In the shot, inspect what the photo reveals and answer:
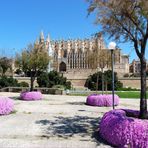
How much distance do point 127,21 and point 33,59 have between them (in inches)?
694

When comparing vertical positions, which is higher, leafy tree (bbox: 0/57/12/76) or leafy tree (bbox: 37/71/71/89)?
leafy tree (bbox: 0/57/12/76)

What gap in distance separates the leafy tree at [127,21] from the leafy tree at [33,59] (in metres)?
16.3

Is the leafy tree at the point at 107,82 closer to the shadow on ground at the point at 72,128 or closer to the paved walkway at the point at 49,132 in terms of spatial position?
the shadow on ground at the point at 72,128

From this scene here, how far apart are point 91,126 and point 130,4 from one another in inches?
192

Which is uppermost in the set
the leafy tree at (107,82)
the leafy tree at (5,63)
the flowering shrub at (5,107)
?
the leafy tree at (5,63)

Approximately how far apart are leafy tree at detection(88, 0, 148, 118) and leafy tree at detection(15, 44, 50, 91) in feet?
53.4

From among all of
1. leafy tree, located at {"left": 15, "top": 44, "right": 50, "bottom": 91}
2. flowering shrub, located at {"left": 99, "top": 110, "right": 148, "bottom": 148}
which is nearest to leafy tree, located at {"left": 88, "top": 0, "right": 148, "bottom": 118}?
flowering shrub, located at {"left": 99, "top": 110, "right": 148, "bottom": 148}

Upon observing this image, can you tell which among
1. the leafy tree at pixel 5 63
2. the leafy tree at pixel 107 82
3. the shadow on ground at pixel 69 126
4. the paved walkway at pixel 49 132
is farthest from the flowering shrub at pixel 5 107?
the leafy tree at pixel 5 63

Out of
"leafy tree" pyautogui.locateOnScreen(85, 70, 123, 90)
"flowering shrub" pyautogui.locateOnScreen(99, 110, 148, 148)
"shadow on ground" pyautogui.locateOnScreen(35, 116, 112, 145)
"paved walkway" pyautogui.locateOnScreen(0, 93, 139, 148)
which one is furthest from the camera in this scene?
"leafy tree" pyautogui.locateOnScreen(85, 70, 123, 90)

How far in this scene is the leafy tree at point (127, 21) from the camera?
12.5 meters

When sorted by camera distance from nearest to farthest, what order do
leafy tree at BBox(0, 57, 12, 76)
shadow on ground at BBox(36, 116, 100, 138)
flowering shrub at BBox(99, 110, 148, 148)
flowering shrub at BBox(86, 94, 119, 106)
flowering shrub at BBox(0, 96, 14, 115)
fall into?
flowering shrub at BBox(99, 110, 148, 148), shadow on ground at BBox(36, 116, 100, 138), flowering shrub at BBox(0, 96, 14, 115), flowering shrub at BBox(86, 94, 119, 106), leafy tree at BBox(0, 57, 12, 76)

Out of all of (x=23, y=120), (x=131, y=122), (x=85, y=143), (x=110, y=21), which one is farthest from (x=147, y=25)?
(x=23, y=120)

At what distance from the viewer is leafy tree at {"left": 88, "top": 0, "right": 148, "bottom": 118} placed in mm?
12477

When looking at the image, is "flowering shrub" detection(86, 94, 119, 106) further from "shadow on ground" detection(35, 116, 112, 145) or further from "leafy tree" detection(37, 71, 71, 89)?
"leafy tree" detection(37, 71, 71, 89)
